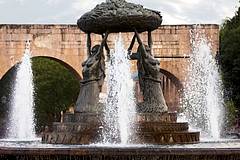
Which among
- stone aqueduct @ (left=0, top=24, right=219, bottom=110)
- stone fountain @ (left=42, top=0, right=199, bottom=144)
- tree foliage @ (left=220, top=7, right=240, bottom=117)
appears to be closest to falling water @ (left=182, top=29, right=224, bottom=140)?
stone aqueduct @ (left=0, top=24, right=219, bottom=110)

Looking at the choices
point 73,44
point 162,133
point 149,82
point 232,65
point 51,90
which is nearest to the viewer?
point 162,133

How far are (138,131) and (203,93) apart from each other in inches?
514

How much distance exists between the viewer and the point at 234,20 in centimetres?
4034

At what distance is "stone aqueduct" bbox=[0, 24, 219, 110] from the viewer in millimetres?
32469

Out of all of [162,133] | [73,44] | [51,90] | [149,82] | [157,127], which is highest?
[73,44]

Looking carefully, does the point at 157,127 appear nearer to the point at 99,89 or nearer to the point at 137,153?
the point at 99,89

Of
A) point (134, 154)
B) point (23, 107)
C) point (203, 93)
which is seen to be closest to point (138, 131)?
point (134, 154)

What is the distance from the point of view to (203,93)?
26.1m

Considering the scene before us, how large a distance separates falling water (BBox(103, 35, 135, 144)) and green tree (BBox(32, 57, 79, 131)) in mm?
28627

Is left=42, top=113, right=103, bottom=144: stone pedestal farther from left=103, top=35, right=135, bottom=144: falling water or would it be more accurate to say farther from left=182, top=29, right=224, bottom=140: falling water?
left=182, top=29, right=224, bottom=140: falling water

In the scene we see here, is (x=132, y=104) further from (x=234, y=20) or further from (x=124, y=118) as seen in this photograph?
(x=234, y=20)

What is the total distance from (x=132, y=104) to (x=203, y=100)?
10879 millimetres

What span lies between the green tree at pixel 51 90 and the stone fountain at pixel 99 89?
103 feet

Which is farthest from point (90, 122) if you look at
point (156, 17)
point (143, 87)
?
point (156, 17)
